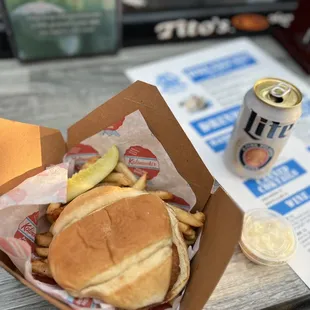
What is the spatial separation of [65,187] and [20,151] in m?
0.12

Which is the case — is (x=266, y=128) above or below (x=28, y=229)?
above

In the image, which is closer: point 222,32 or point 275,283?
point 275,283

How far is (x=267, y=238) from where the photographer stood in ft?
2.80

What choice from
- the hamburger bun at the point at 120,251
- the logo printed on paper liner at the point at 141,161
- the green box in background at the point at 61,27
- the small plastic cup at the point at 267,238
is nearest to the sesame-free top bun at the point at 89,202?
the hamburger bun at the point at 120,251

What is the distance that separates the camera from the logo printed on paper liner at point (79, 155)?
895mm

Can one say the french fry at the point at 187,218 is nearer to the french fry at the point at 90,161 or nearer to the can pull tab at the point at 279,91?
the french fry at the point at 90,161

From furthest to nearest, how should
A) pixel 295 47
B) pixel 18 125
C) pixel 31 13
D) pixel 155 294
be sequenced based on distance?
1. pixel 295 47
2. pixel 31 13
3. pixel 18 125
4. pixel 155 294

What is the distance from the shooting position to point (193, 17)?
4.83 feet

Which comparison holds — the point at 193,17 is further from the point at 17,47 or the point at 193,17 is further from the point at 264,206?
the point at 264,206

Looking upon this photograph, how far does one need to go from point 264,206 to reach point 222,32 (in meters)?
0.82

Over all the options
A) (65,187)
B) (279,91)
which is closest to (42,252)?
(65,187)

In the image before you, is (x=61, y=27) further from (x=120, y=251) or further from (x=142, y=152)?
(x=120, y=251)

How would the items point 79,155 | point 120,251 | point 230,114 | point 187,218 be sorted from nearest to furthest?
1. point 120,251
2. point 187,218
3. point 79,155
4. point 230,114

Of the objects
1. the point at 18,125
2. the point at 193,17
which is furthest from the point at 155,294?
the point at 193,17
